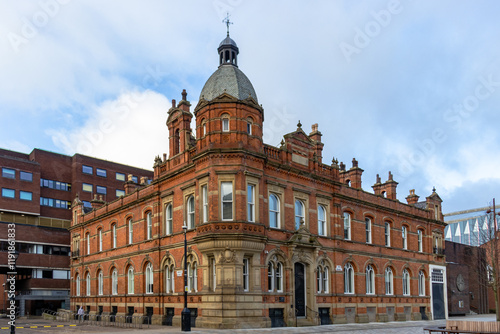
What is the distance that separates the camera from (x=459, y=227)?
86.8m

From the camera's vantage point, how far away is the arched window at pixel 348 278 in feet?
123

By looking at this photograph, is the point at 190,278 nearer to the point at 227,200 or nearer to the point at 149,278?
the point at 227,200

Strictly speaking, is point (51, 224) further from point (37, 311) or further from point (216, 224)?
point (216, 224)

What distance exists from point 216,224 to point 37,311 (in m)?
43.0

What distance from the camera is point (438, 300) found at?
4672cm

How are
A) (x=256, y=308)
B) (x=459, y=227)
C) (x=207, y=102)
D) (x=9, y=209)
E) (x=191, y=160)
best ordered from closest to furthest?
(x=256, y=308) → (x=207, y=102) → (x=191, y=160) → (x=9, y=209) → (x=459, y=227)

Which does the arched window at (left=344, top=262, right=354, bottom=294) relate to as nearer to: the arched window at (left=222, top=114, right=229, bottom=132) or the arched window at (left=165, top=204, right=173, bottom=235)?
the arched window at (left=165, top=204, right=173, bottom=235)

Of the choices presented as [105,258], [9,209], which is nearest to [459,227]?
[105,258]

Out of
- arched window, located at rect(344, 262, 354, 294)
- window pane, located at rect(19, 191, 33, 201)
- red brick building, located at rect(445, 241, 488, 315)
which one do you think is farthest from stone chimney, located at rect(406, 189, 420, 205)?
window pane, located at rect(19, 191, 33, 201)

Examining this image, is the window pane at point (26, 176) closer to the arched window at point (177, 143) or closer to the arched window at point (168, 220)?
the arched window at point (177, 143)

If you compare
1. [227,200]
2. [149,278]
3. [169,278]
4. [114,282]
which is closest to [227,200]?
[227,200]

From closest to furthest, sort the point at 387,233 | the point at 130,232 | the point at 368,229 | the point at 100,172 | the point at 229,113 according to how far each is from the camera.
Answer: the point at 229,113 < the point at 130,232 < the point at 368,229 < the point at 387,233 < the point at 100,172

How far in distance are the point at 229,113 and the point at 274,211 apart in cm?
704

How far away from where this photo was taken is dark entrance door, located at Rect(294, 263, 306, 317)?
32.5 meters
